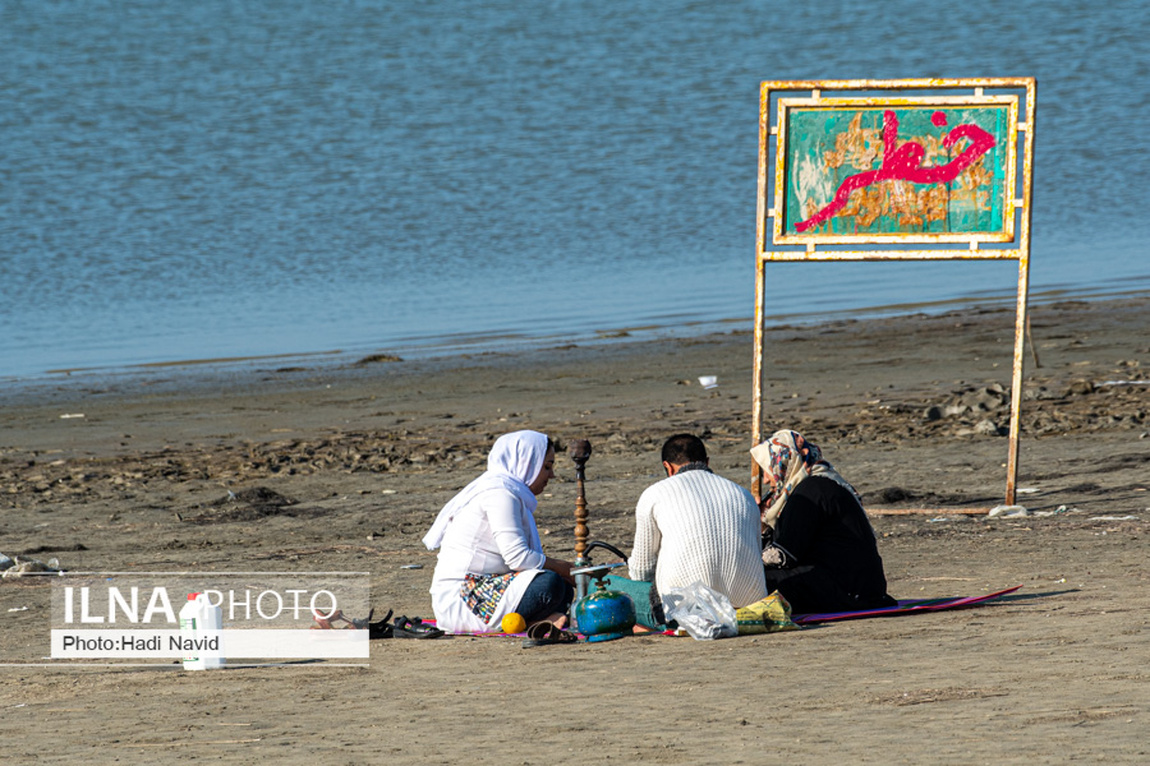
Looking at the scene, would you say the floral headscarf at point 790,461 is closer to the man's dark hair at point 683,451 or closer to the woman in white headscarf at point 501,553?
the man's dark hair at point 683,451

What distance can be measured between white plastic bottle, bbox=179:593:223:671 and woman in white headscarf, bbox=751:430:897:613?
2.54m

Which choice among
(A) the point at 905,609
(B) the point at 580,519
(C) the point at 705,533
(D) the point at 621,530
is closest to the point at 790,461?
(C) the point at 705,533

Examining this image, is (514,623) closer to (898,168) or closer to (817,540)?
(817,540)

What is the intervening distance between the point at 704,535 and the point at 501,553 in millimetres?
941

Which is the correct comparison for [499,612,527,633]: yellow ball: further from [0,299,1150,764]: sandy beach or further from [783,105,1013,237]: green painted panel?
[783,105,1013,237]: green painted panel

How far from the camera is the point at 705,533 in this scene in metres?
7.55

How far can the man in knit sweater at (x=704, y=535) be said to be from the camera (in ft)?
24.8

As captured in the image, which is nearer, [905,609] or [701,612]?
[701,612]

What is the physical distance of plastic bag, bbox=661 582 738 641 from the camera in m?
7.54

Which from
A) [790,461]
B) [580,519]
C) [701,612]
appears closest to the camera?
[701,612]

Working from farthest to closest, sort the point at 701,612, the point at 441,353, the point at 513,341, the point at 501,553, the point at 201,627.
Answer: the point at 513,341, the point at 441,353, the point at 501,553, the point at 701,612, the point at 201,627

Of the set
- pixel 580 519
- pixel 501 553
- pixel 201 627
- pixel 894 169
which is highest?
pixel 894 169

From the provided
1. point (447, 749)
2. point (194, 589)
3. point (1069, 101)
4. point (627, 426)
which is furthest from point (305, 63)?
point (447, 749)

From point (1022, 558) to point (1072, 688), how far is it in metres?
3.28
